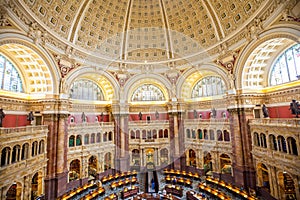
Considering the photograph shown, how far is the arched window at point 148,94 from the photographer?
103 ft

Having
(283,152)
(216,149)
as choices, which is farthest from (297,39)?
(216,149)

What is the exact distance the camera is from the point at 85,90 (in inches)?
1068

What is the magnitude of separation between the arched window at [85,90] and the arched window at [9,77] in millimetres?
6856

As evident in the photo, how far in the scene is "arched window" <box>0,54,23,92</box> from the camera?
17609 millimetres

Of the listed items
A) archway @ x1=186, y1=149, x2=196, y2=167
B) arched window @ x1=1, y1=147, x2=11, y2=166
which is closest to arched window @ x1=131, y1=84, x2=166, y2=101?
archway @ x1=186, y1=149, x2=196, y2=167

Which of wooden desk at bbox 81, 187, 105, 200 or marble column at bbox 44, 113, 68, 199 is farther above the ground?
marble column at bbox 44, 113, 68, 199

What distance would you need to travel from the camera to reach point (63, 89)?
20938mm

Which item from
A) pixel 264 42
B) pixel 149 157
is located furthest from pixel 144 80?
pixel 264 42

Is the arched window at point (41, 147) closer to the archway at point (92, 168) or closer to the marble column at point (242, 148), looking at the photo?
the archway at point (92, 168)

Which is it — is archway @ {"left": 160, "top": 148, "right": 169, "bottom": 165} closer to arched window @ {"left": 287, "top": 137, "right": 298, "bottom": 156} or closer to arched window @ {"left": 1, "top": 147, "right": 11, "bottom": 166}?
arched window @ {"left": 287, "top": 137, "right": 298, "bottom": 156}

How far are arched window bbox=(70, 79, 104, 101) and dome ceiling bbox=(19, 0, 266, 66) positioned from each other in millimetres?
5444

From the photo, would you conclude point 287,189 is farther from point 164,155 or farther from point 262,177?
point 164,155

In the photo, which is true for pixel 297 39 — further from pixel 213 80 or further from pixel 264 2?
pixel 213 80

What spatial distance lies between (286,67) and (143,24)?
21120 mm
